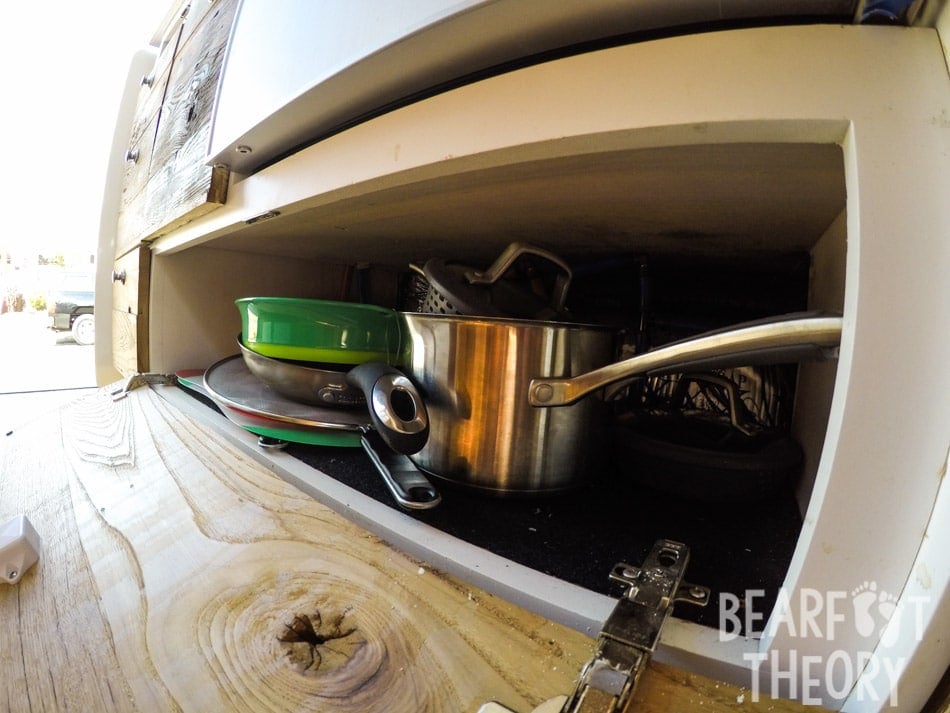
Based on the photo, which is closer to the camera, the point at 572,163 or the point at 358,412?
the point at 572,163

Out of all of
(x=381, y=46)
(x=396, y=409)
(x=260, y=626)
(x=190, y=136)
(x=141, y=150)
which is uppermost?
(x=141, y=150)

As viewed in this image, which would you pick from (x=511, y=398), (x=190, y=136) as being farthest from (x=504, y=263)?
(x=190, y=136)

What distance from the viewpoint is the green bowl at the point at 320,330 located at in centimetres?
55

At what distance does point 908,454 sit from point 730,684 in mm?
132

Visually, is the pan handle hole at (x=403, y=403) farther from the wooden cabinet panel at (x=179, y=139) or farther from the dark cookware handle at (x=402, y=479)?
the wooden cabinet panel at (x=179, y=139)

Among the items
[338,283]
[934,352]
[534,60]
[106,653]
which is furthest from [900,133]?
[338,283]

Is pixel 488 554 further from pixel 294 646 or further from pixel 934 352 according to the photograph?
pixel 934 352

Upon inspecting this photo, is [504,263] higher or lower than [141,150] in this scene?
lower

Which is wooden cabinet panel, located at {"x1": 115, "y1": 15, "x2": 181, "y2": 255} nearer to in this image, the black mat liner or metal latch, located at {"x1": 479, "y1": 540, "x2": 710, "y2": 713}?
the black mat liner

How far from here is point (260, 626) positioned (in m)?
0.24

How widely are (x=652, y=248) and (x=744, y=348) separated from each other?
352 millimetres

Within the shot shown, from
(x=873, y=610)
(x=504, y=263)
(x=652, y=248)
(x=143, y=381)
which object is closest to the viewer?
(x=873, y=610)

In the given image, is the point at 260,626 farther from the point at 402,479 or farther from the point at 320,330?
the point at 320,330

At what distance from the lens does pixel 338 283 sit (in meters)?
1.05
